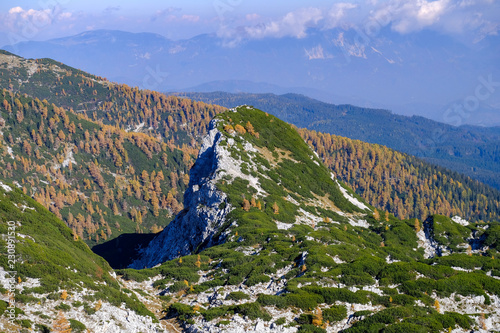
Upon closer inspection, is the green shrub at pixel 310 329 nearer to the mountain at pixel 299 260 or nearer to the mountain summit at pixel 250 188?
the mountain at pixel 299 260

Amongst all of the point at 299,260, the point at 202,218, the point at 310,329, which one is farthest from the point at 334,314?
the point at 202,218

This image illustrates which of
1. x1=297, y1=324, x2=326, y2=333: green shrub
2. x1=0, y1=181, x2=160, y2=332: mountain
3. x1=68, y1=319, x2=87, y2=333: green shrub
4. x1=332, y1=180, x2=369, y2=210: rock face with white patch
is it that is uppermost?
x1=0, y1=181, x2=160, y2=332: mountain

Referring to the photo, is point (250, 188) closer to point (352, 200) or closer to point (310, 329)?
point (352, 200)

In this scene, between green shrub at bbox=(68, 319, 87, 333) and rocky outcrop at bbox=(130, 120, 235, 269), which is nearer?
green shrub at bbox=(68, 319, 87, 333)

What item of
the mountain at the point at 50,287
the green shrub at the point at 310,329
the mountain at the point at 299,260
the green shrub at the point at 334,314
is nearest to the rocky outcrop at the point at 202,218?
the mountain at the point at 299,260

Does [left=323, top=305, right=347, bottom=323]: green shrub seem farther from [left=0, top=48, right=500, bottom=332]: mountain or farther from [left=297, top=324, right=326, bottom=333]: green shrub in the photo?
[left=297, top=324, right=326, bottom=333]: green shrub

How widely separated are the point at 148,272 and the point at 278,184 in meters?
51.0

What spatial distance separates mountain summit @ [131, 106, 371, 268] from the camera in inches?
3285

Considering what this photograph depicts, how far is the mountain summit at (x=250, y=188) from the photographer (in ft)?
274

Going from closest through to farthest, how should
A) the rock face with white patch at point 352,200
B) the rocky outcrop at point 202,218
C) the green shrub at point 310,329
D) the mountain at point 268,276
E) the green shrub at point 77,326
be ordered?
the green shrub at point 77,326
the green shrub at point 310,329
the mountain at point 268,276
the rocky outcrop at point 202,218
the rock face with white patch at point 352,200

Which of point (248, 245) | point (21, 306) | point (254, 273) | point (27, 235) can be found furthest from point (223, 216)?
point (21, 306)

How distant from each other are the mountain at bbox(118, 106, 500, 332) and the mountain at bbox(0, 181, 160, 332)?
6623 millimetres

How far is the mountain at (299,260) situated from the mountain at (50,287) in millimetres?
6623

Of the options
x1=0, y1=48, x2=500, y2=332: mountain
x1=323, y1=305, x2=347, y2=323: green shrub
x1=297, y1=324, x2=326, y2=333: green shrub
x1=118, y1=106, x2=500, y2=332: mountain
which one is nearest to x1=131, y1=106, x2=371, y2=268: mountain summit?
x1=118, y1=106, x2=500, y2=332: mountain
